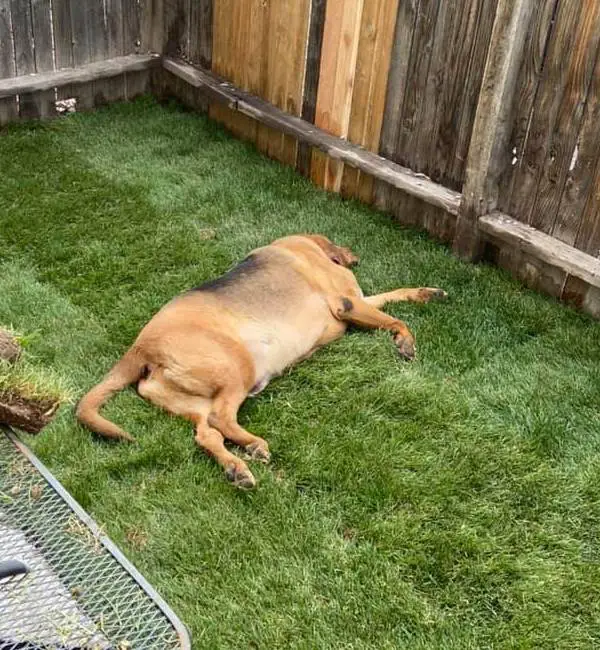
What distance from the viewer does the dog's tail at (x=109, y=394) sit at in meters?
3.71

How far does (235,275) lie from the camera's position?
4.49 meters

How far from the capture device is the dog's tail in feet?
12.2

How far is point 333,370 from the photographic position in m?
4.37

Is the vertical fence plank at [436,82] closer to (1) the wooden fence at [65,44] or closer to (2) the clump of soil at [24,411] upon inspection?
(1) the wooden fence at [65,44]

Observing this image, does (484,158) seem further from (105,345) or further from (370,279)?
(105,345)

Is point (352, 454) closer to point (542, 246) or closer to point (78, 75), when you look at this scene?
point (542, 246)

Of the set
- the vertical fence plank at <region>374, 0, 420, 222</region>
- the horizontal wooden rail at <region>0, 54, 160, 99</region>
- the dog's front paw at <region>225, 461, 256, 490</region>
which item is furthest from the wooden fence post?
the horizontal wooden rail at <region>0, 54, 160, 99</region>

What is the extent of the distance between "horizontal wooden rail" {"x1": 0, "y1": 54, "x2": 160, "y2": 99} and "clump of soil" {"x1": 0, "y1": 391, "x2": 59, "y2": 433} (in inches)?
210

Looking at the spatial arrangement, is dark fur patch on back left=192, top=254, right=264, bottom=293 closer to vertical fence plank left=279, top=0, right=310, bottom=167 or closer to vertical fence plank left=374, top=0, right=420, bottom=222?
vertical fence plank left=374, top=0, right=420, bottom=222

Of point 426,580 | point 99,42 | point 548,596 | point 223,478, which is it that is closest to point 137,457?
point 223,478

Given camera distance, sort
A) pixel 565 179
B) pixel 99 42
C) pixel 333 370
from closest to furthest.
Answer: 1. pixel 333 370
2. pixel 565 179
3. pixel 99 42

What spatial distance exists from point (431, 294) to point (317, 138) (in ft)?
6.33

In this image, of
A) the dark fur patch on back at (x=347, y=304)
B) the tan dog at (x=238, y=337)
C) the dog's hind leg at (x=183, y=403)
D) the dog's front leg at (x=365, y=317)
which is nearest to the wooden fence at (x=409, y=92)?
the tan dog at (x=238, y=337)

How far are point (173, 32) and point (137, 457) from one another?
528cm
